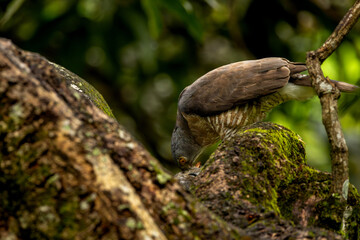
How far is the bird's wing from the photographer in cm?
534

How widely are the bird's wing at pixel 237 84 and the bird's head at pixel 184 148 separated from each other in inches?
32.1

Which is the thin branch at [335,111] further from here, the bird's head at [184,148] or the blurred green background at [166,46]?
the bird's head at [184,148]

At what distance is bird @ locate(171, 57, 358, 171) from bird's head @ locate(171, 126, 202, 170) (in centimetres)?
54

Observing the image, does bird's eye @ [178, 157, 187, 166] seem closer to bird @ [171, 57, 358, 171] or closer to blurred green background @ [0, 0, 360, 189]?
bird @ [171, 57, 358, 171]

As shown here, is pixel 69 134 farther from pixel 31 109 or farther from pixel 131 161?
pixel 131 161

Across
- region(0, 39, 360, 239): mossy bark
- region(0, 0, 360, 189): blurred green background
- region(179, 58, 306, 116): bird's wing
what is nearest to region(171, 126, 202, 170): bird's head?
region(179, 58, 306, 116): bird's wing

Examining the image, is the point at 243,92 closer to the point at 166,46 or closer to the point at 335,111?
the point at 335,111

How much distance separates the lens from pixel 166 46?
29.6 ft

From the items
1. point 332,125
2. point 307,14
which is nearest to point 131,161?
point 332,125

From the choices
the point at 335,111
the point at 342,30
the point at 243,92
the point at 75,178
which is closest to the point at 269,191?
the point at 335,111

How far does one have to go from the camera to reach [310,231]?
207 cm

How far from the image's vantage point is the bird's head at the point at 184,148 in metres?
6.62

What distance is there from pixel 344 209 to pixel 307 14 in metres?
6.85

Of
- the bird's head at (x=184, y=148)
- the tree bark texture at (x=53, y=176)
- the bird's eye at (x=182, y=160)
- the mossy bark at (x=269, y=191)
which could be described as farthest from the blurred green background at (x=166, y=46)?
the tree bark texture at (x=53, y=176)
